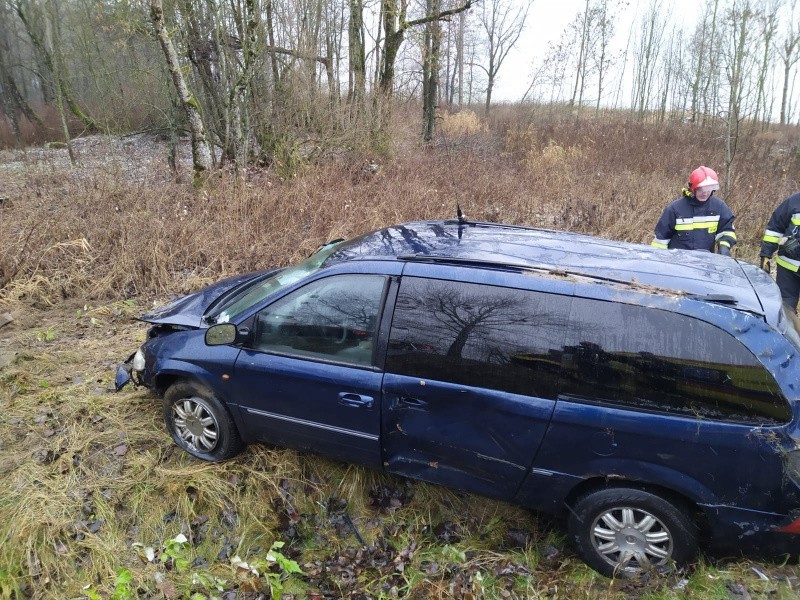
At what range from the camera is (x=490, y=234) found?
3.36m

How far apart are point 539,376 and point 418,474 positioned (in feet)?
3.26

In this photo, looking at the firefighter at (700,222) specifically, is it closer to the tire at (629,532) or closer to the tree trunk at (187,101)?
the tire at (629,532)

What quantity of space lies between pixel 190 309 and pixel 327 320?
1337 mm

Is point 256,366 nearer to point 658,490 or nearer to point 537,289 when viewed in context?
point 537,289

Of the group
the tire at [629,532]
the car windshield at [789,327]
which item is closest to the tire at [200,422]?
the tire at [629,532]

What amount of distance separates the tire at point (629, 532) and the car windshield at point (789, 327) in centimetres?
100

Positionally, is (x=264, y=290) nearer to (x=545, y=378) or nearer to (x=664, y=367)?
(x=545, y=378)

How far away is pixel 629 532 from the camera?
8.55 feet

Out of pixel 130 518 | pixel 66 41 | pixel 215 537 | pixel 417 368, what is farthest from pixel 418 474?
pixel 66 41

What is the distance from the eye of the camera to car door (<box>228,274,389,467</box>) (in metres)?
2.91

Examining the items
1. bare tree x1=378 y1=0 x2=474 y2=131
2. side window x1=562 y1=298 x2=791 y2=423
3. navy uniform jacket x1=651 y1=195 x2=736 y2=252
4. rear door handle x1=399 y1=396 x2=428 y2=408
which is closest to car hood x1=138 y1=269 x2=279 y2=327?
rear door handle x1=399 y1=396 x2=428 y2=408

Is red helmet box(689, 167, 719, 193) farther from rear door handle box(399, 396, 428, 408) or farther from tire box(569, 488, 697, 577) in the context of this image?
rear door handle box(399, 396, 428, 408)

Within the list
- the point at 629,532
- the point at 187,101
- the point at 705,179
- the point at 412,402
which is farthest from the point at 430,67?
the point at 629,532

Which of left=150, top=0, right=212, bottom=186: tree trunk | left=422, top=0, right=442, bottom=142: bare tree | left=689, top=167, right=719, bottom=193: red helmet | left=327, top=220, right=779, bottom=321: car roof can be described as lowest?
left=327, top=220, right=779, bottom=321: car roof
